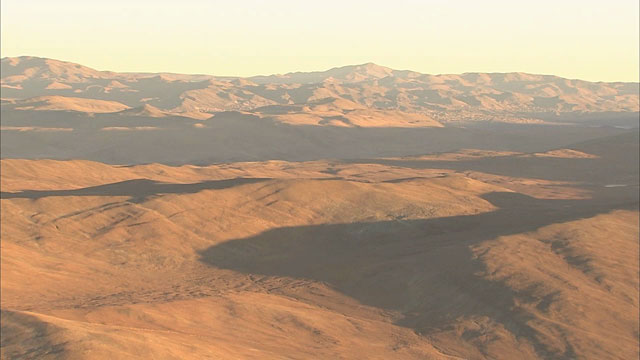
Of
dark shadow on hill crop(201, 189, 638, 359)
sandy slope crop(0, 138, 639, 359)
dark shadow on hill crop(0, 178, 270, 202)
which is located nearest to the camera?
sandy slope crop(0, 138, 639, 359)

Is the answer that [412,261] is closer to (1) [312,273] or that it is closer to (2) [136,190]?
(1) [312,273]

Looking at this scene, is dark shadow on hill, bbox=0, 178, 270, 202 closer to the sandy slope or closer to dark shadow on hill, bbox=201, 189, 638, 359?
the sandy slope

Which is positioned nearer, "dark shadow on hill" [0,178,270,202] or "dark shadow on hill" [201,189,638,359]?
"dark shadow on hill" [201,189,638,359]

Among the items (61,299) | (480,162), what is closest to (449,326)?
(61,299)

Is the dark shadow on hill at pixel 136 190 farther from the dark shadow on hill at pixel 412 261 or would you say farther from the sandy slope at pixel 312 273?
the dark shadow on hill at pixel 412 261

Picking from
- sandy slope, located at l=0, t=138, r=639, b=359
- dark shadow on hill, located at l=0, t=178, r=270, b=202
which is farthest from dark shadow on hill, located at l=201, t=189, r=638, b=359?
Answer: dark shadow on hill, located at l=0, t=178, r=270, b=202

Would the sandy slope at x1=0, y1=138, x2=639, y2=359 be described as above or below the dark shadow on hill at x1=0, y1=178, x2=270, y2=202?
below

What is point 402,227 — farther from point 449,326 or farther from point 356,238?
point 449,326
